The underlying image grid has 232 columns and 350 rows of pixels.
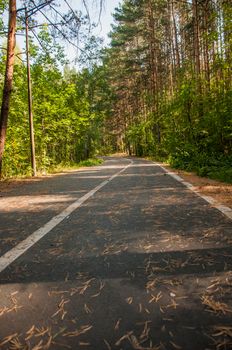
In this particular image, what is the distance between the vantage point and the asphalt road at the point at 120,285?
2.18 m

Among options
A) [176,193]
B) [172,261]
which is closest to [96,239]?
[172,261]

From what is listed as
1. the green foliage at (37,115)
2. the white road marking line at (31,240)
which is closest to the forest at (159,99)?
the green foliage at (37,115)

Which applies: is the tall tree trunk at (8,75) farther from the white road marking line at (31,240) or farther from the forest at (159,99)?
the white road marking line at (31,240)

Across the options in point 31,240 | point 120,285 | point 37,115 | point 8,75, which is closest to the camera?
point 120,285

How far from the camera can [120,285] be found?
9.69 feet

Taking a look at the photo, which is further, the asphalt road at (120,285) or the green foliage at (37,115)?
the green foliage at (37,115)

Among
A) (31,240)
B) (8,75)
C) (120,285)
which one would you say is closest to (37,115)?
(8,75)

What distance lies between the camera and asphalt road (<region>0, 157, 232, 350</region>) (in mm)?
2178

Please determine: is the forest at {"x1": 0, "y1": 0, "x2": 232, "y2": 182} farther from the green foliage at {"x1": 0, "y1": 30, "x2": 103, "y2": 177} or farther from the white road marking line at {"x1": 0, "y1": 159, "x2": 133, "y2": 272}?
the white road marking line at {"x1": 0, "y1": 159, "x2": 133, "y2": 272}

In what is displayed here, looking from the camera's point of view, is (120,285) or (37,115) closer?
(120,285)

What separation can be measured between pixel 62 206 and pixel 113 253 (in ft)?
11.8

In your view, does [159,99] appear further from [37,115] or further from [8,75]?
[8,75]

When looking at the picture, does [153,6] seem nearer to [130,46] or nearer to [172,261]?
[130,46]

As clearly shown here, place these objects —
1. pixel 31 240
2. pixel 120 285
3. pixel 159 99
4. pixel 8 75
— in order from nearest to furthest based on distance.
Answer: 1. pixel 120 285
2. pixel 31 240
3. pixel 8 75
4. pixel 159 99
